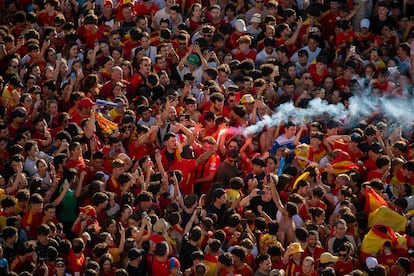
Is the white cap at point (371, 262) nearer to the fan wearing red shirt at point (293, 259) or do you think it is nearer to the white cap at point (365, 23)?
the fan wearing red shirt at point (293, 259)

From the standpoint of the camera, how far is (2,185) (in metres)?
18.7

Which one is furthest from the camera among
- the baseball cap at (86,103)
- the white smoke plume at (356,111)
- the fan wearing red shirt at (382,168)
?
the white smoke plume at (356,111)

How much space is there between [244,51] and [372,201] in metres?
4.65

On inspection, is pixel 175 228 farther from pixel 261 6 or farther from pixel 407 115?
pixel 261 6

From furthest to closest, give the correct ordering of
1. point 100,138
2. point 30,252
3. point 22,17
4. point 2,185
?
point 22,17
point 100,138
point 2,185
point 30,252

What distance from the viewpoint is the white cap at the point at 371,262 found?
58.1ft

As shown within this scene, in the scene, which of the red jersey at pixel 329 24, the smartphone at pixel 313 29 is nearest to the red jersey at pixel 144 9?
the smartphone at pixel 313 29

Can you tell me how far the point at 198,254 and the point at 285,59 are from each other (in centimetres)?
594

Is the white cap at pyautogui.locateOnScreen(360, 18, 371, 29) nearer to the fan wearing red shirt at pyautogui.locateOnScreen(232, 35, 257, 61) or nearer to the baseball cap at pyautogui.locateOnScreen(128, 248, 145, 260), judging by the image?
the fan wearing red shirt at pyautogui.locateOnScreen(232, 35, 257, 61)

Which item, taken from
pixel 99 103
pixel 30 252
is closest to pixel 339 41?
pixel 99 103

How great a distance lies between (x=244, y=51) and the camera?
22.6 meters

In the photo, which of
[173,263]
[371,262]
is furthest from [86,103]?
[371,262]

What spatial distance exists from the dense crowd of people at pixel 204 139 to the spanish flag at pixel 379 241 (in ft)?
0.06

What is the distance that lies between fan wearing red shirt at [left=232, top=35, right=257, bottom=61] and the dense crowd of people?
0.9 inches
